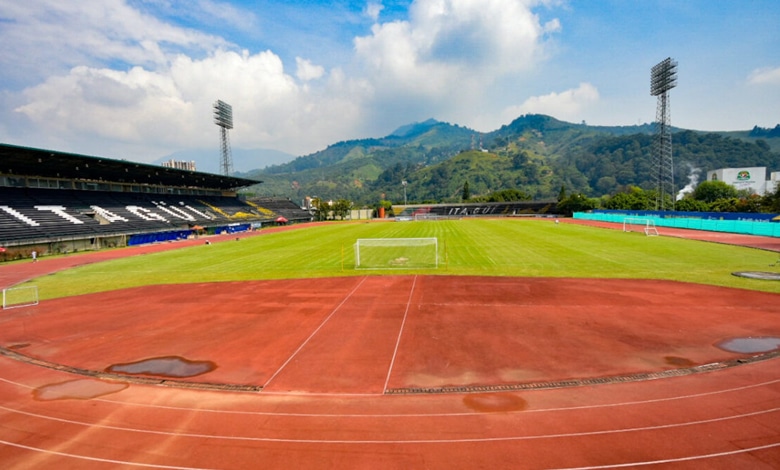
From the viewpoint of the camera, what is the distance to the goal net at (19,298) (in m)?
19.7

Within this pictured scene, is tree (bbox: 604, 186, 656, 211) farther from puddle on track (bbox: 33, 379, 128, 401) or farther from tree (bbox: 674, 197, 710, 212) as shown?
puddle on track (bbox: 33, 379, 128, 401)

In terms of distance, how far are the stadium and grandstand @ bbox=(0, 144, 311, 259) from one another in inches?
776

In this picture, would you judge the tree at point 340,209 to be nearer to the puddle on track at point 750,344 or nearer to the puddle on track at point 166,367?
the puddle on track at point 166,367

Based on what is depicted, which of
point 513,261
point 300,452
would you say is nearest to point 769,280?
point 513,261

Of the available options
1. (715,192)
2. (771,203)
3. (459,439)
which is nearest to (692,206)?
(771,203)

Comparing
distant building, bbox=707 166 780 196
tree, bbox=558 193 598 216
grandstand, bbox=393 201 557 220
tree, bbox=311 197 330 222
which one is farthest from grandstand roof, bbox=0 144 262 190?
distant building, bbox=707 166 780 196

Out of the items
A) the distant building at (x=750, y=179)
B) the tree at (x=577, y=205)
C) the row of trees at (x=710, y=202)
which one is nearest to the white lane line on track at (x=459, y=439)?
the row of trees at (x=710, y=202)

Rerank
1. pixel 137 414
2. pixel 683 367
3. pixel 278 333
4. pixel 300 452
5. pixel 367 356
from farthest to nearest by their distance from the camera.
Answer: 1. pixel 278 333
2. pixel 367 356
3. pixel 683 367
4. pixel 137 414
5. pixel 300 452

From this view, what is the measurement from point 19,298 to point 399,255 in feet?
83.8

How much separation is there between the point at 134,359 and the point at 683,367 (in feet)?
56.0

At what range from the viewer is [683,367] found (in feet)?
33.3

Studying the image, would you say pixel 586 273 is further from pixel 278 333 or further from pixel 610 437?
pixel 278 333

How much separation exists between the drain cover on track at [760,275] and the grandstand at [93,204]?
203 feet

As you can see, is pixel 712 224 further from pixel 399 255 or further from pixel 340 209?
pixel 340 209
